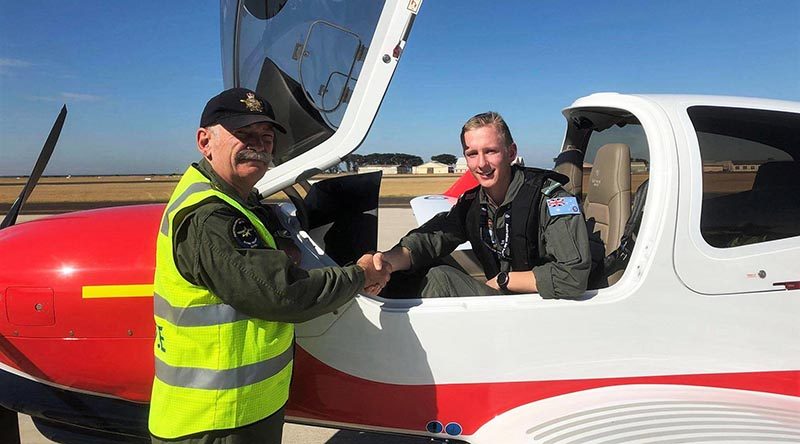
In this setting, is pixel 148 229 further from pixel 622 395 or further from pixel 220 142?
pixel 622 395

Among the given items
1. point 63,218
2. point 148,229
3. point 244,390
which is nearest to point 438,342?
point 244,390

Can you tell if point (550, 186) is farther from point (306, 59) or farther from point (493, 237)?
point (306, 59)

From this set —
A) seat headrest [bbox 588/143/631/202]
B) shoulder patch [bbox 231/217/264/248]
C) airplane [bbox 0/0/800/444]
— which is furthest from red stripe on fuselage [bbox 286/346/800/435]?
seat headrest [bbox 588/143/631/202]

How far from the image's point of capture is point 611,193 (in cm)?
244

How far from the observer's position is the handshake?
1.60m

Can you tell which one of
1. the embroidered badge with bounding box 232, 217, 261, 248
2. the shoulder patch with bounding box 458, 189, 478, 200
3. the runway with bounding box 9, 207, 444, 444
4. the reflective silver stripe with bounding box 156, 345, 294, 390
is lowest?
the runway with bounding box 9, 207, 444, 444

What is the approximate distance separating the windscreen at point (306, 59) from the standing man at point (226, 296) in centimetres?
40

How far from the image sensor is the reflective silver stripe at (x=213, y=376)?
4.05 feet

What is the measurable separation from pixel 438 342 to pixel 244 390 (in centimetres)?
62

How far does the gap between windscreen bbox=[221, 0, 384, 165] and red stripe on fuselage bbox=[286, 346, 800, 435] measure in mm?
841

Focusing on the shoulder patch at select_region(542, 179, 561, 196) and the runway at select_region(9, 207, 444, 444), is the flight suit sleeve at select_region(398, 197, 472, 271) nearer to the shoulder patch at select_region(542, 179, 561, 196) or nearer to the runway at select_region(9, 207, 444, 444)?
the shoulder patch at select_region(542, 179, 561, 196)

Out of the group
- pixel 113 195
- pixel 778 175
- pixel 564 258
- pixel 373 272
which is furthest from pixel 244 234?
pixel 113 195

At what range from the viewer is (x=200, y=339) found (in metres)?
1.23

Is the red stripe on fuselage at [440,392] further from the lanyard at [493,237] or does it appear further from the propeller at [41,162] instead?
the propeller at [41,162]
